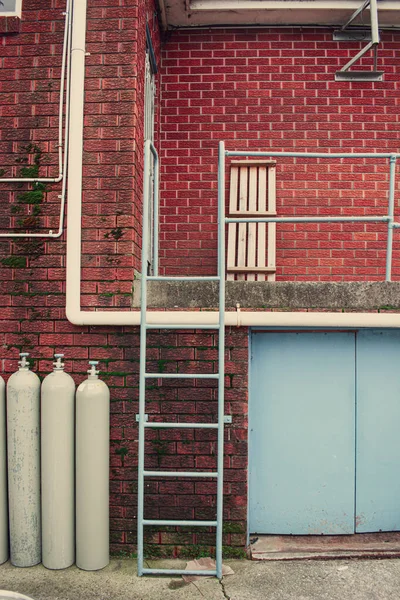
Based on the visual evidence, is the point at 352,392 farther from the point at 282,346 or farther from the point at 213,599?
the point at 213,599

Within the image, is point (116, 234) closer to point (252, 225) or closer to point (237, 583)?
point (252, 225)

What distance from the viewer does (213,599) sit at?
3.10 metres

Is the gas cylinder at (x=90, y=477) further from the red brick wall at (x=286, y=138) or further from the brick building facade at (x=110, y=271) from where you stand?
the red brick wall at (x=286, y=138)

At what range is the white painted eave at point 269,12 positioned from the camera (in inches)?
191

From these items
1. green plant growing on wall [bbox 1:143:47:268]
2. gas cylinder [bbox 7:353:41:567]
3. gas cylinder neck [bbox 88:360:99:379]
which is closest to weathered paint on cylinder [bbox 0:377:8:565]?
gas cylinder [bbox 7:353:41:567]

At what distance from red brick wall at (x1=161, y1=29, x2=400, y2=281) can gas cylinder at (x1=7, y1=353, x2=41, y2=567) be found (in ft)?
6.83

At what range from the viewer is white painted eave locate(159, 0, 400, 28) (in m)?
4.84

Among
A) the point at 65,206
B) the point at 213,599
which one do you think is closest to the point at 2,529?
the point at 213,599

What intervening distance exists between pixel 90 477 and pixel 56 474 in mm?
237

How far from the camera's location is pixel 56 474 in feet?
11.2

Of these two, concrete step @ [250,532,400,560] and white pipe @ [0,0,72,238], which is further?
white pipe @ [0,0,72,238]

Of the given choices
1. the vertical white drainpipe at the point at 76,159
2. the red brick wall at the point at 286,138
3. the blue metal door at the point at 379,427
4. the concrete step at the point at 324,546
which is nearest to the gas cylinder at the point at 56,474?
the vertical white drainpipe at the point at 76,159

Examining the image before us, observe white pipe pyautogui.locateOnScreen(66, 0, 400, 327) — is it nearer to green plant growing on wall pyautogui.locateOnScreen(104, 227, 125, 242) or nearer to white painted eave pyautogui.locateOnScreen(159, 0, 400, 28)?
green plant growing on wall pyautogui.locateOnScreen(104, 227, 125, 242)

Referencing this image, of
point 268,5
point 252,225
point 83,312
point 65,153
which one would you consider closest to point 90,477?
point 83,312
